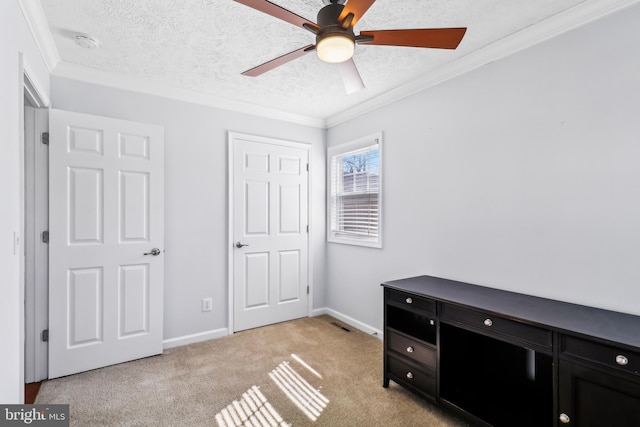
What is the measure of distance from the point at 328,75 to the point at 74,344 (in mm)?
3136

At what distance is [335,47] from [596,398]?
202cm

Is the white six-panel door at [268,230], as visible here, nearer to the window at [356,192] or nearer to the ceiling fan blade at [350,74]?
the window at [356,192]

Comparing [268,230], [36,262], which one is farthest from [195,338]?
[36,262]

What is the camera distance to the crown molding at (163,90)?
2627 millimetres

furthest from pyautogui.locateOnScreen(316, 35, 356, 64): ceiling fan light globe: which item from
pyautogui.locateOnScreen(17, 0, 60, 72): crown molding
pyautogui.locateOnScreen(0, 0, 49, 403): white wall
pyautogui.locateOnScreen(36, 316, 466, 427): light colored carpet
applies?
pyautogui.locateOnScreen(36, 316, 466, 427): light colored carpet

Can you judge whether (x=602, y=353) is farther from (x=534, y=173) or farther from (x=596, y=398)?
(x=534, y=173)

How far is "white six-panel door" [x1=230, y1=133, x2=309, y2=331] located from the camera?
11.4 ft

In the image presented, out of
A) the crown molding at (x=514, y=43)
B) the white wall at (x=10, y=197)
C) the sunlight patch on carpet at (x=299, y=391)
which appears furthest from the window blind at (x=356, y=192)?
the white wall at (x=10, y=197)

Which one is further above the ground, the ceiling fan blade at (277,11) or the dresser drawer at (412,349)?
the ceiling fan blade at (277,11)

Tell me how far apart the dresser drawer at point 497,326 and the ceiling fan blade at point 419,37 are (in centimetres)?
150

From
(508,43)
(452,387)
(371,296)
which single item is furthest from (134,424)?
(508,43)

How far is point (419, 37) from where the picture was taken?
5.16ft

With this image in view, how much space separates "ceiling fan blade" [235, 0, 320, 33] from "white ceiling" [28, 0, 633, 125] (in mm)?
474

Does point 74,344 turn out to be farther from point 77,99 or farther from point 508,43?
point 508,43
